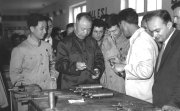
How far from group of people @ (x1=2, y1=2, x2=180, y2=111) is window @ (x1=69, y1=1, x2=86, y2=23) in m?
5.82

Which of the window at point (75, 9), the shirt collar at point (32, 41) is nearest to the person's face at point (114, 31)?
the shirt collar at point (32, 41)

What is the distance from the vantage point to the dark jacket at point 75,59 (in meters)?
2.85

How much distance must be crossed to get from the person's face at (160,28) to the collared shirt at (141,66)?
21 centimetres

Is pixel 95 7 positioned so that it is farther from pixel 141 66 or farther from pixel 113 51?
pixel 141 66

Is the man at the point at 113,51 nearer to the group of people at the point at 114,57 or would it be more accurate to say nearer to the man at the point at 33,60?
the group of people at the point at 114,57

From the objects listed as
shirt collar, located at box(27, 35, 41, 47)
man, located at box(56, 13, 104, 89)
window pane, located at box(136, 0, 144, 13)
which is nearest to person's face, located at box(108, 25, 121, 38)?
man, located at box(56, 13, 104, 89)

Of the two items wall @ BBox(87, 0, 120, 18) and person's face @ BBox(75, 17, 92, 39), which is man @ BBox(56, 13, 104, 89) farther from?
wall @ BBox(87, 0, 120, 18)

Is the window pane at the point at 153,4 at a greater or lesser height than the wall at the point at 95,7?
lesser

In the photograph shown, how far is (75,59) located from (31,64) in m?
0.49

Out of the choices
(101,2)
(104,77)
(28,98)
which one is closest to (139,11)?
(101,2)

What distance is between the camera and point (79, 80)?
9.53 ft

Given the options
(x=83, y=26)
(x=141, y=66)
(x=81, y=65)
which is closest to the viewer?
→ (x=141, y=66)

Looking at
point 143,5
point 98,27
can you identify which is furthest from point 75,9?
point 98,27

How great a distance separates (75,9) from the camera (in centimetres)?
1020
